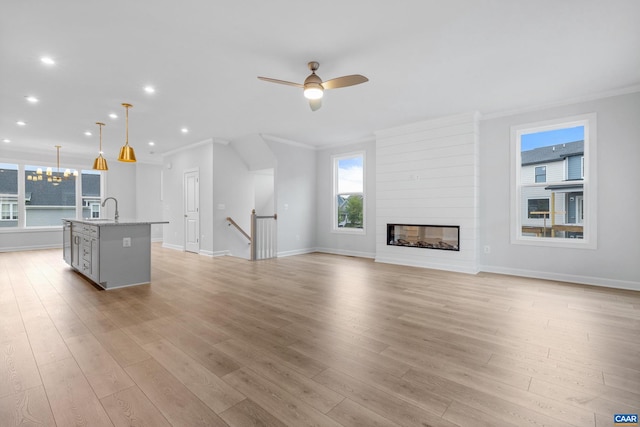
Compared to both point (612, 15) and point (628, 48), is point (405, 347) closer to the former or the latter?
point (612, 15)

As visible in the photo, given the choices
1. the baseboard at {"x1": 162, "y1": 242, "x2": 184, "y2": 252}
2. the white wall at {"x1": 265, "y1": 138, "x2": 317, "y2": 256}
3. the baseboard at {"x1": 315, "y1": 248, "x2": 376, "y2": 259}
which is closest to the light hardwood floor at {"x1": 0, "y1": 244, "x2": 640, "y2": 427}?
the baseboard at {"x1": 315, "y1": 248, "x2": 376, "y2": 259}

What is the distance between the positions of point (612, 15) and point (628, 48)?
926mm

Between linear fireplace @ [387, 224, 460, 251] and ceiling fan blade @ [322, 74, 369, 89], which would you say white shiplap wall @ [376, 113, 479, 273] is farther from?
ceiling fan blade @ [322, 74, 369, 89]

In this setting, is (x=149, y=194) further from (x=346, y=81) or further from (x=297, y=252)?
(x=346, y=81)

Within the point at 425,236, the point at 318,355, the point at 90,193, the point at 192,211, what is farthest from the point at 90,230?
the point at 90,193

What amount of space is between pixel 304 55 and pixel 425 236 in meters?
4.15

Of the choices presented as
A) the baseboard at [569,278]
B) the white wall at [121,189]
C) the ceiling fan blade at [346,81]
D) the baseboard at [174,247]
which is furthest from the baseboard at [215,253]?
the baseboard at [569,278]

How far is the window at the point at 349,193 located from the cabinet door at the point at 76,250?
17.4ft

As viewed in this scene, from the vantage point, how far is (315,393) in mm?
1895

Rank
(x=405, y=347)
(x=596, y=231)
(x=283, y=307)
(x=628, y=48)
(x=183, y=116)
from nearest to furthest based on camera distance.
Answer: (x=405, y=347) → (x=628, y=48) → (x=283, y=307) → (x=596, y=231) → (x=183, y=116)

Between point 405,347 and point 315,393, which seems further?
point 405,347

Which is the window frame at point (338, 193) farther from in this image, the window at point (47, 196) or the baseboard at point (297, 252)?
the window at point (47, 196)

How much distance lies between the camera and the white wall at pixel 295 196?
737 cm

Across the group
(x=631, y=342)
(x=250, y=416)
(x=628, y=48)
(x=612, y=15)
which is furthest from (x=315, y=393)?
(x=628, y=48)
